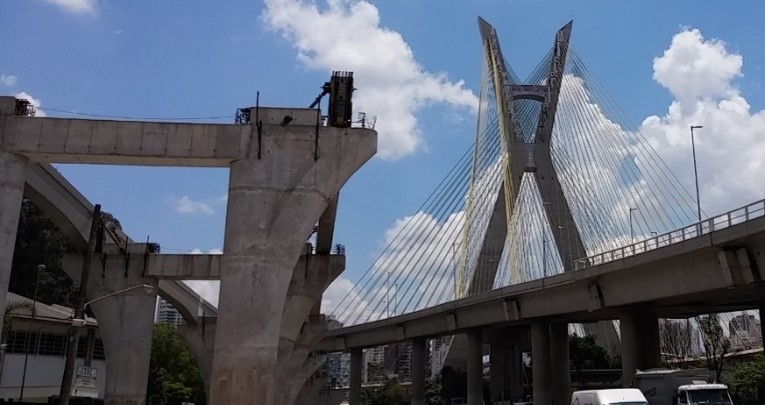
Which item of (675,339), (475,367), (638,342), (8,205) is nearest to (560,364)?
(475,367)

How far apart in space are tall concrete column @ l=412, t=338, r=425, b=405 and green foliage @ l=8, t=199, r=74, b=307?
3611cm

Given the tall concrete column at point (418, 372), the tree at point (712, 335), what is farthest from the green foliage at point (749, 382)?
the tall concrete column at point (418, 372)

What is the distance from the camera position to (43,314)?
166 ft

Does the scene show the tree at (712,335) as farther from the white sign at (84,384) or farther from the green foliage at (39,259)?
the green foliage at (39,259)

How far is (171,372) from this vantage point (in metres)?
72.9

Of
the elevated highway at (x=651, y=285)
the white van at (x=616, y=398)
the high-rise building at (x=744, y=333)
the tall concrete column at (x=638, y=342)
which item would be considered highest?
the high-rise building at (x=744, y=333)

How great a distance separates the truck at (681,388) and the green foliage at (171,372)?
A: 1835 inches

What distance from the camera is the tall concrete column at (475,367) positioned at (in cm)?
6444

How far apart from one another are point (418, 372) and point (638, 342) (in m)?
36.5

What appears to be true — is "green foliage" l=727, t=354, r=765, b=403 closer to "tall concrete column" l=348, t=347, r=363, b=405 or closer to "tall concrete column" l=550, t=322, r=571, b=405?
"tall concrete column" l=550, t=322, r=571, b=405

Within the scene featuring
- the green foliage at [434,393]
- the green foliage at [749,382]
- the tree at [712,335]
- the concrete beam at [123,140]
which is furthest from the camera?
the green foliage at [434,393]

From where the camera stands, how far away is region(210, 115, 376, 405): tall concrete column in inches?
915

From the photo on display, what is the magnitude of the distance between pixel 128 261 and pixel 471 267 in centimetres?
3405

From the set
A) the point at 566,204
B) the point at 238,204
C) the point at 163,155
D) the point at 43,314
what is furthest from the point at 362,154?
the point at 566,204
